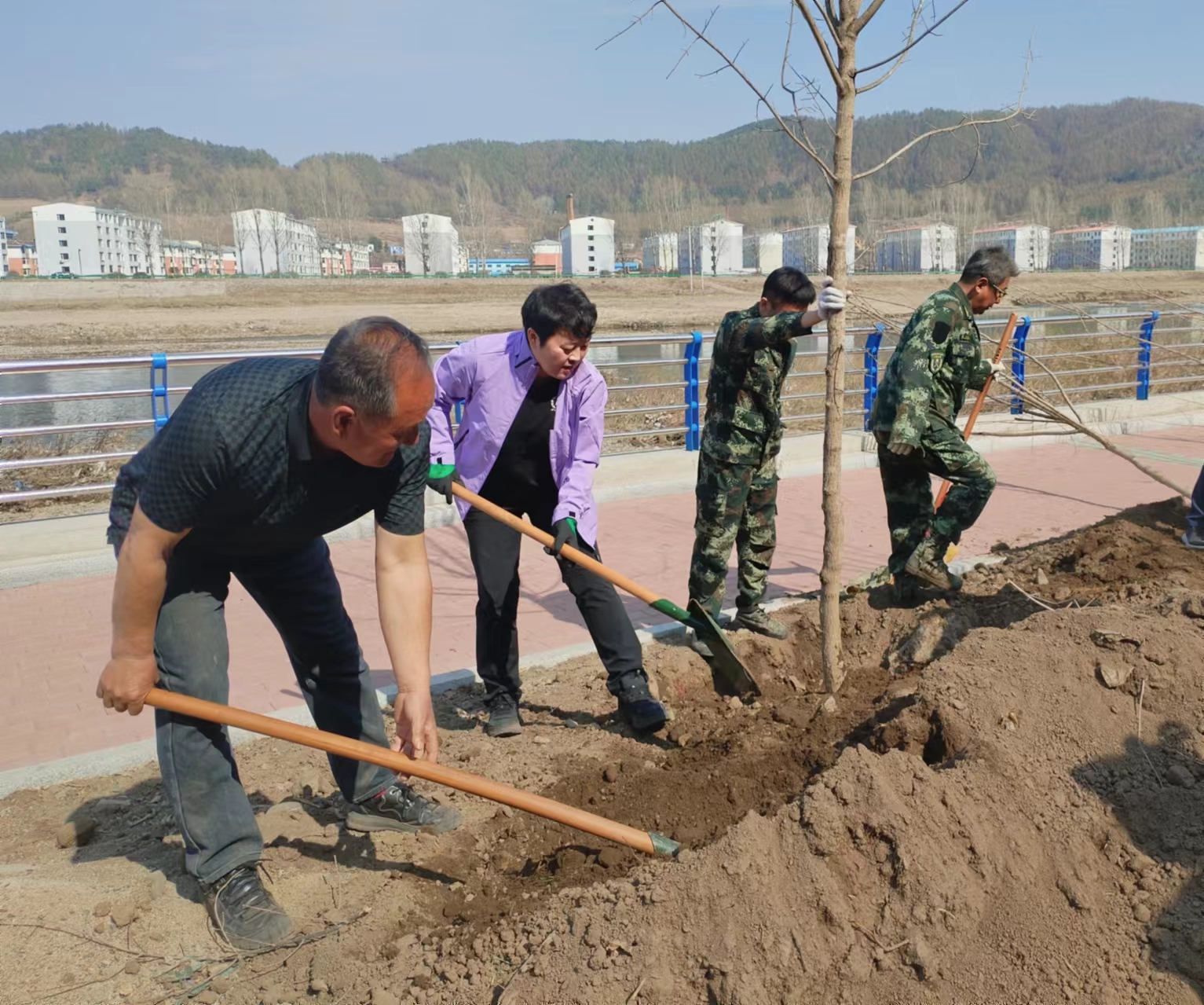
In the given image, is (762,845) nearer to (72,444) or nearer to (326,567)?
(326,567)

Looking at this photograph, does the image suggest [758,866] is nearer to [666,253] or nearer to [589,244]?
[666,253]

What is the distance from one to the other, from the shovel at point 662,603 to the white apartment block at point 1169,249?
247 feet

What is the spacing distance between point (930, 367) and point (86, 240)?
4389 inches

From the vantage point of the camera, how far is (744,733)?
4.19 meters

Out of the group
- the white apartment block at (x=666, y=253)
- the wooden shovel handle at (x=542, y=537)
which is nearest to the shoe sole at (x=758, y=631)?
the wooden shovel handle at (x=542, y=537)

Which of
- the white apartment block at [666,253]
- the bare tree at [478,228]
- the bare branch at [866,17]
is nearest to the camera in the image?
the bare branch at [866,17]

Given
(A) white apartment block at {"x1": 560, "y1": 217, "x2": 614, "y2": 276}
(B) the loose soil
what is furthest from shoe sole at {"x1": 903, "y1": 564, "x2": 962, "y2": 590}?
(A) white apartment block at {"x1": 560, "y1": 217, "x2": 614, "y2": 276}

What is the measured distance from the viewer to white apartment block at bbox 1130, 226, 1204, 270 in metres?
80.0

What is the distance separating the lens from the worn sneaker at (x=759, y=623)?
5297mm

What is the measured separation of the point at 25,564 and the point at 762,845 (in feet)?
18.8

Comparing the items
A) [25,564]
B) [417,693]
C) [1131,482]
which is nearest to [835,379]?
[417,693]

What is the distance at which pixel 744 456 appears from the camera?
514cm

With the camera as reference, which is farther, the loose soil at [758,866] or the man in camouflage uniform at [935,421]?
the man in camouflage uniform at [935,421]

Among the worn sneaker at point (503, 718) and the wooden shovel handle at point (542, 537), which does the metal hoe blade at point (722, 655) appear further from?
the worn sneaker at point (503, 718)
